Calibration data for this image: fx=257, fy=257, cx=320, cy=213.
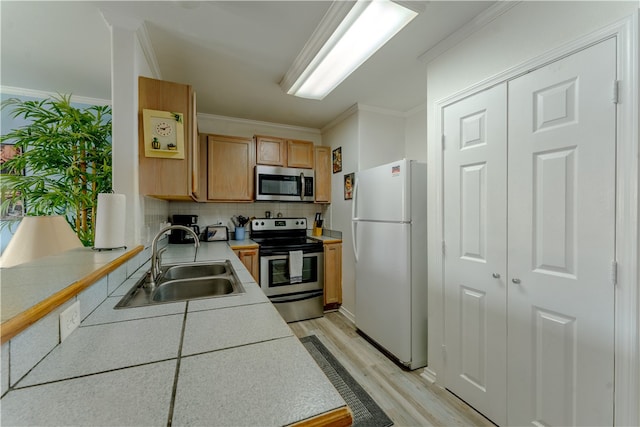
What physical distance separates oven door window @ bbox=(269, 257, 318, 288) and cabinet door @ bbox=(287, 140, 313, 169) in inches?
49.5

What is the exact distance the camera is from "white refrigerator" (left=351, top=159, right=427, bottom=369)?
2102 millimetres

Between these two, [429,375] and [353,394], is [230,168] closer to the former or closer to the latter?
[353,394]

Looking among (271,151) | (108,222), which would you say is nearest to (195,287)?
(108,222)

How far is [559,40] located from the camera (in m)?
1.24

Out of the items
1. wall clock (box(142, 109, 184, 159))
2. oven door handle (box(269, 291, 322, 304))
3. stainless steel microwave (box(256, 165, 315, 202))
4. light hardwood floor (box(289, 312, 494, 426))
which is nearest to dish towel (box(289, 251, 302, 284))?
oven door handle (box(269, 291, 322, 304))

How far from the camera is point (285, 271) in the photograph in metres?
2.98

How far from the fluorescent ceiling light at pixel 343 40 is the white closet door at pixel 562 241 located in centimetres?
82

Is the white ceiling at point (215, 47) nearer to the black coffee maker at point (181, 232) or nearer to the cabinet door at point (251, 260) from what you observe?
the black coffee maker at point (181, 232)

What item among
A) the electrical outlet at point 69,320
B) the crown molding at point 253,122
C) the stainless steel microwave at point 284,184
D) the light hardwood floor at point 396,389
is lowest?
the light hardwood floor at point 396,389

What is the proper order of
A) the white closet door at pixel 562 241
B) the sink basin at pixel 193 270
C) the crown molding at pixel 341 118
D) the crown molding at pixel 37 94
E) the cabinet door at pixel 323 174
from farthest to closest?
the cabinet door at pixel 323 174 → the crown molding at pixel 341 118 → the crown molding at pixel 37 94 → the sink basin at pixel 193 270 → the white closet door at pixel 562 241

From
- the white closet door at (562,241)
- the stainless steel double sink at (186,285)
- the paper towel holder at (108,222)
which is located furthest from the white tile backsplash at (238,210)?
the white closet door at (562,241)

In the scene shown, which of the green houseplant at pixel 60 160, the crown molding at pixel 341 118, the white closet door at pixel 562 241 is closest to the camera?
the white closet door at pixel 562 241

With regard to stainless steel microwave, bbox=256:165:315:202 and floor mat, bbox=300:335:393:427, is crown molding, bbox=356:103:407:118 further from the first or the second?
floor mat, bbox=300:335:393:427

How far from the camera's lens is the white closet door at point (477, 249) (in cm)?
149
